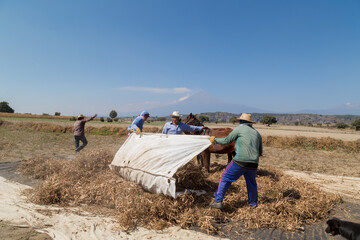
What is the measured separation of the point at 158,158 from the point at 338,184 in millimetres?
6095

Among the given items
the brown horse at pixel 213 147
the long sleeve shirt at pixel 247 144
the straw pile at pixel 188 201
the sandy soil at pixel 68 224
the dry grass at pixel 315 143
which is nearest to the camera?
the sandy soil at pixel 68 224

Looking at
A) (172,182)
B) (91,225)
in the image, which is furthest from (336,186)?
(91,225)

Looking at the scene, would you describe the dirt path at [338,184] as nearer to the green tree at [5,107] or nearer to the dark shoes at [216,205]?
the dark shoes at [216,205]

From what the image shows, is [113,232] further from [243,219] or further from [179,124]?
[179,124]

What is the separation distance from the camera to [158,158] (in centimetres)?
436

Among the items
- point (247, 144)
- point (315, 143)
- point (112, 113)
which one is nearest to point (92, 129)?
point (315, 143)

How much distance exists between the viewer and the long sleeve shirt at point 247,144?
154 inches

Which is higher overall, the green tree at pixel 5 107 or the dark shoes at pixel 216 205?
the green tree at pixel 5 107

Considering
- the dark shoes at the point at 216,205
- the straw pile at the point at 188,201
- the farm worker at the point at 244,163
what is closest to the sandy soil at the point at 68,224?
the straw pile at the point at 188,201

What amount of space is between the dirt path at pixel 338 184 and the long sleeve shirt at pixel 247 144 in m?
3.44

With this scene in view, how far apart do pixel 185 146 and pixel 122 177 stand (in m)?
2.00

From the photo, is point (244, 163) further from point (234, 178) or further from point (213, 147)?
point (213, 147)

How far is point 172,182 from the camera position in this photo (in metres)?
3.91

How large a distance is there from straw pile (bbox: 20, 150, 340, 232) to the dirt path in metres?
0.84
